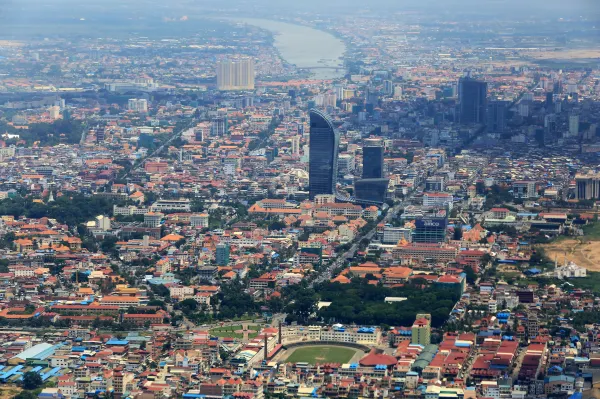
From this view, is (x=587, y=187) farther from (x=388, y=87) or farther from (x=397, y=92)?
(x=388, y=87)

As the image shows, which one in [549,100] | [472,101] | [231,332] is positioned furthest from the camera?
[549,100]

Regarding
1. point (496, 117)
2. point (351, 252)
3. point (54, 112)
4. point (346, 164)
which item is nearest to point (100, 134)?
point (54, 112)

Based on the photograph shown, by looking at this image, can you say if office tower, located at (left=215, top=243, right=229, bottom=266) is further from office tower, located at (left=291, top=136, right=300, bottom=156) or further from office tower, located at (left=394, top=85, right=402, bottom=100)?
office tower, located at (left=394, top=85, right=402, bottom=100)

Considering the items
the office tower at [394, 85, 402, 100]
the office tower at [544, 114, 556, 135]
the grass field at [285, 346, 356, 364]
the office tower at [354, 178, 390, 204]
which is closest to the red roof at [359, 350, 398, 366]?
the grass field at [285, 346, 356, 364]

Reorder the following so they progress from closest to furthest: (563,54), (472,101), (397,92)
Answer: (472,101), (397,92), (563,54)

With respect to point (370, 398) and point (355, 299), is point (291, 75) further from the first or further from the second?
point (370, 398)

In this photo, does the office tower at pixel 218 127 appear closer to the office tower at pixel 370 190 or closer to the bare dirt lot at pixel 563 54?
the office tower at pixel 370 190

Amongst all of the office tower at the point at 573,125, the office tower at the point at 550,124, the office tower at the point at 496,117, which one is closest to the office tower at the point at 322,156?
the office tower at the point at 573,125
